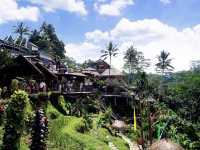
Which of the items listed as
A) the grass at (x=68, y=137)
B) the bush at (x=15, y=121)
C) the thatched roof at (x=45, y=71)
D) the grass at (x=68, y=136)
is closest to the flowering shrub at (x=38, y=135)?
the bush at (x=15, y=121)

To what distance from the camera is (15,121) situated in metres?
23.8

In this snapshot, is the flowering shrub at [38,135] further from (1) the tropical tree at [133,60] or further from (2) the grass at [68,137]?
(1) the tropical tree at [133,60]

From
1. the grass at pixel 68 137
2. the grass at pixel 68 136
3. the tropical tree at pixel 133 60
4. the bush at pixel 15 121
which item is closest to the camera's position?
the bush at pixel 15 121

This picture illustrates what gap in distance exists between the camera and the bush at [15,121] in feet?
76.3

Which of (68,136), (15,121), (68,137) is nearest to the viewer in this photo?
(15,121)

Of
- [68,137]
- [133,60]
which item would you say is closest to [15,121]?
[68,137]

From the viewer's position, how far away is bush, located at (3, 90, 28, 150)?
2325 centimetres

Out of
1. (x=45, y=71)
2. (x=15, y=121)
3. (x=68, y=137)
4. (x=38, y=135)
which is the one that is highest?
(x=45, y=71)

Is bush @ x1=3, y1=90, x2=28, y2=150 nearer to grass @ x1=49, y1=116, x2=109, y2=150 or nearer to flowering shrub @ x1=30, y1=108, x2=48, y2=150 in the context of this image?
flowering shrub @ x1=30, y1=108, x2=48, y2=150

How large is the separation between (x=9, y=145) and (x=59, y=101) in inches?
781

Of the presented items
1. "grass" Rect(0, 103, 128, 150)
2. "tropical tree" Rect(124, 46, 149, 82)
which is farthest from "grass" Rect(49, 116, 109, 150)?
"tropical tree" Rect(124, 46, 149, 82)

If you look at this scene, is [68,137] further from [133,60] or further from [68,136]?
[133,60]

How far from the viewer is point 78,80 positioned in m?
64.1

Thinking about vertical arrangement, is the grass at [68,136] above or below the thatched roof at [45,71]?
below
